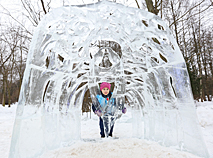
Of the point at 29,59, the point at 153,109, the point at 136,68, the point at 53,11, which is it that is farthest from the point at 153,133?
the point at 53,11

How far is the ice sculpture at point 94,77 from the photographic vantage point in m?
2.39

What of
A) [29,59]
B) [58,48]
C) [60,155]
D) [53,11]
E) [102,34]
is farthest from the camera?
[102,34]

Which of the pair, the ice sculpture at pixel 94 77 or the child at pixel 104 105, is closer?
the ice sculpture at pixel 94 77

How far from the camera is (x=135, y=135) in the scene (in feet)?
14.7

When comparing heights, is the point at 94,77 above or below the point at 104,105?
above

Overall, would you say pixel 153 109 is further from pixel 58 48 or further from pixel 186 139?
pixel 58 48

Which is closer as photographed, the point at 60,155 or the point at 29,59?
the point at 29,59

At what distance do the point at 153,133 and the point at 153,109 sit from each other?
1.80 ft

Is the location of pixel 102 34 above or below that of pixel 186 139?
above

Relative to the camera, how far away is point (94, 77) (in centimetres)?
389

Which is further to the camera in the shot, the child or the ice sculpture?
the child

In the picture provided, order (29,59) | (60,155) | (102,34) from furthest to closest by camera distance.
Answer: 1. (102,34)
2. (60,155)
3. (29,59)

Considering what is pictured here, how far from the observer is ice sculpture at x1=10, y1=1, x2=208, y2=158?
2395mm

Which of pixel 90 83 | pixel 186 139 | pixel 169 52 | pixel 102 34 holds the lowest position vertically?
pixel 186 139
